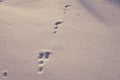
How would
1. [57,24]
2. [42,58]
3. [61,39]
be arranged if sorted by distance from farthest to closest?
[57,24] < [61,39] < [42,58]

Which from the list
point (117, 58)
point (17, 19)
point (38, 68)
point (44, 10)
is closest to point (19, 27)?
point (17, 19)

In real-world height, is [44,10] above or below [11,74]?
above

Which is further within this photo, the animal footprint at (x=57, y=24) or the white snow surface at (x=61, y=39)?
the animal footprint at (x=57, y=24)

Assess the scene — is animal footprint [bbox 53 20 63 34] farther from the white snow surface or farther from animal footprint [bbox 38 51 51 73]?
animal footprint [bbox 38 51 51 73]

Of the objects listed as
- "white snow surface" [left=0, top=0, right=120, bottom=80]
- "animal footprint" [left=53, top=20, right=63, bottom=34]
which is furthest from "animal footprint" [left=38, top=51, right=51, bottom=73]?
"animal footprint" [left=53, top=20, right=63, bottom=34]

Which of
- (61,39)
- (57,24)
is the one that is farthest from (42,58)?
(57,24)

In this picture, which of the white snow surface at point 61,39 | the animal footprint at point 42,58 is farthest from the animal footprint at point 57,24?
the animal footprint at point 42,58

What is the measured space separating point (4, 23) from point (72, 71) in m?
1.12

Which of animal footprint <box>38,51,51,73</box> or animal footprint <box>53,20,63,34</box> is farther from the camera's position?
animal footprint <box>53,20,63,34</box>

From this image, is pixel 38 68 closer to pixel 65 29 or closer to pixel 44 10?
pixel 65 29

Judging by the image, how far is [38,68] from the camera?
243cm

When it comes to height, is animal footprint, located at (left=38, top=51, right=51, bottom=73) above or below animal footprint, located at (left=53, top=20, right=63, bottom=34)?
below

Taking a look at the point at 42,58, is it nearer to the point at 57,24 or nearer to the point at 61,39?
the point at 61,39

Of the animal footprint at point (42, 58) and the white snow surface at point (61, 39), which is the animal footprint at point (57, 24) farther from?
the animal footprint at point (42, 58)
